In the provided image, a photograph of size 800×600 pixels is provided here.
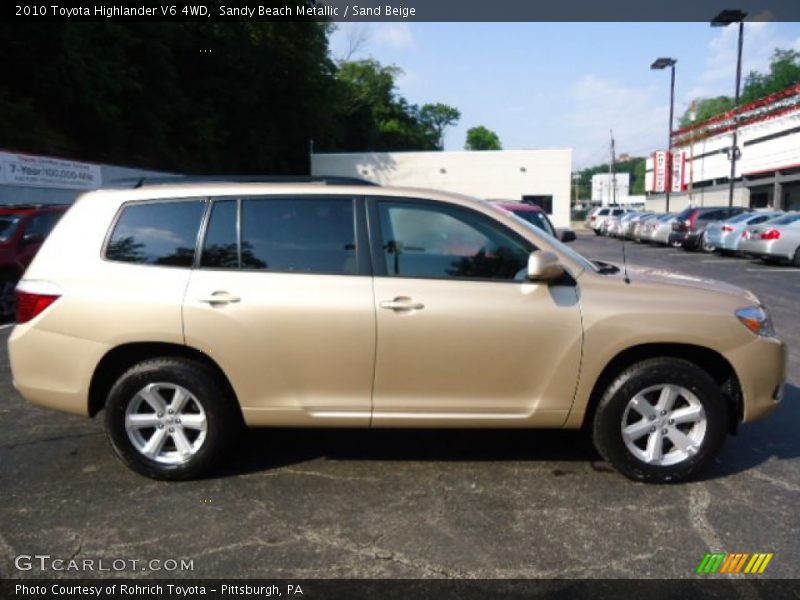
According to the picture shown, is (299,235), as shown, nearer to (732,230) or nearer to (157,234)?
(157,234)

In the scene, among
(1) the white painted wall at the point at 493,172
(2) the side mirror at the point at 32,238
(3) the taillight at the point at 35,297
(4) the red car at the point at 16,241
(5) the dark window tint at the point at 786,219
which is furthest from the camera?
(1) the white painted wall at the point at 493,172

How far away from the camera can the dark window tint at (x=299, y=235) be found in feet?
Result: 12.1

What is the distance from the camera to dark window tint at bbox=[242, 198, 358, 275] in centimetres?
370

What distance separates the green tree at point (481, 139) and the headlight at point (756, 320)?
11612cm

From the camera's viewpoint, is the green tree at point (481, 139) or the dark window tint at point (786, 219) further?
the green tree at point (481, 139)

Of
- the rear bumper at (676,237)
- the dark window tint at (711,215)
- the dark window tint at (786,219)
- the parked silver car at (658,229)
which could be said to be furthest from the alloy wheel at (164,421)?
the parked silver car at (658,229)

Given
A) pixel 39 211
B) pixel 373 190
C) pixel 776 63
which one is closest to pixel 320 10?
pixel 39 211

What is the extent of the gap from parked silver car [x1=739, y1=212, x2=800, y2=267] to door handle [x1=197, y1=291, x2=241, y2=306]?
15447mm

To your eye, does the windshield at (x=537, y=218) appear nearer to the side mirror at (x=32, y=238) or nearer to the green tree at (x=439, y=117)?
the side mirror at (x=32, y=238)

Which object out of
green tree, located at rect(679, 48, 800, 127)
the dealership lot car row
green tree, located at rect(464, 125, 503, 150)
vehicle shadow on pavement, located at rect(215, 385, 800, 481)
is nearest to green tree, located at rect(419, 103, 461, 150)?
green tree, located at rect(464, 125, 503, 150)

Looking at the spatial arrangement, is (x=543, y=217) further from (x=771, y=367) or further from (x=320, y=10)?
(x=320, y=10)

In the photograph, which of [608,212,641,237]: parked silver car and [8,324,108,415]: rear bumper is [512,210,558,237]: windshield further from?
[608,212,641,237]: parked silver car

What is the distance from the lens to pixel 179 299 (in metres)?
3.64

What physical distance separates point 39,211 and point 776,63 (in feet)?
339
